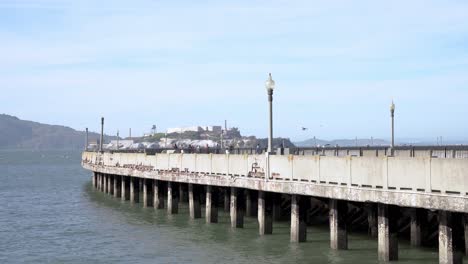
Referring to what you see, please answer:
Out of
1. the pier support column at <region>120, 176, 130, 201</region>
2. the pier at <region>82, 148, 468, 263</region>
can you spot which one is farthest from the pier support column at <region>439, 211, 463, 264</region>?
the pier support column at <region>120, 176, 130, 201</region>

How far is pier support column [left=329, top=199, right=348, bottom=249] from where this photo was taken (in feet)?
87.4

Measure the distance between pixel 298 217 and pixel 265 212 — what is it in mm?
3415

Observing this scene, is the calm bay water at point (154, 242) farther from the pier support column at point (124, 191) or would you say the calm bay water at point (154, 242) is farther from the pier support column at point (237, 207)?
the pier support column at point (124, 191)

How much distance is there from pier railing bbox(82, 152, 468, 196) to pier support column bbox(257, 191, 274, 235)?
1.05 metres

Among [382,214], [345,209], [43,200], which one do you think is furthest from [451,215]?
[43,200]

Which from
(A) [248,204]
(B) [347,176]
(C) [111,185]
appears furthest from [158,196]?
(B) [347,176]

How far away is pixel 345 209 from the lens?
88.1ft

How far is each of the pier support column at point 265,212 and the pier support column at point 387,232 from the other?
790 centimetres

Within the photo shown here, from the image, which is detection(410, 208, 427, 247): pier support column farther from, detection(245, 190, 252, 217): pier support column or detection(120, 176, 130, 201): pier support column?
detection(120, 176, 130, 201): pier support column

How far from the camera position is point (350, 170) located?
25.3m

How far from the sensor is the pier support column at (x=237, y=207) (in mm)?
33844

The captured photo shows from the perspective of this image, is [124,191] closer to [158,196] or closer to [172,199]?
[158,196]

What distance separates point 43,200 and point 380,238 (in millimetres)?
44301

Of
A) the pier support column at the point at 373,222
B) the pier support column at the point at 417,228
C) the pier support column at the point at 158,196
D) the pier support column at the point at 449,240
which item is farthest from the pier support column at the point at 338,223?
the pier support column at the point at 158,196
